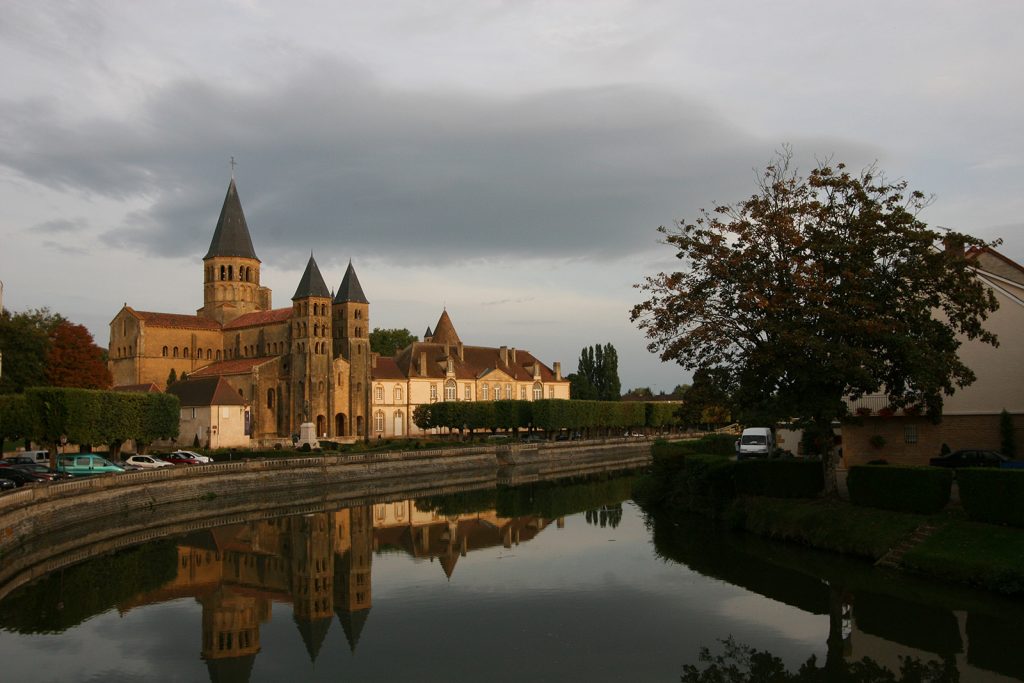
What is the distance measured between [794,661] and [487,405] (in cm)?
6382

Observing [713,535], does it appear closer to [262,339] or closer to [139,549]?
[139,549]

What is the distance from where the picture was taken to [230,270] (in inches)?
3290

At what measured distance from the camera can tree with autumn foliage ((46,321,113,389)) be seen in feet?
195

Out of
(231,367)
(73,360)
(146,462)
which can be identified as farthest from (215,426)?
(146,462)

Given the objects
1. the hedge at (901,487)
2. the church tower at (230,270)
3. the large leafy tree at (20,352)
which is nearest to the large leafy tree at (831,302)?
the hedge at (901,487)

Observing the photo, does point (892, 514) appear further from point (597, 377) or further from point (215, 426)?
point (597, 377)

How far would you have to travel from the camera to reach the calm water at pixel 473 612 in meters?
15.2

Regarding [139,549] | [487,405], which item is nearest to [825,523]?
[139,549]

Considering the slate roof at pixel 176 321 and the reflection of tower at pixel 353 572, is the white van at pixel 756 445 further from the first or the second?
the slate roof at pixel 176 321

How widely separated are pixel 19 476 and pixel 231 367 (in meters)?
42.6

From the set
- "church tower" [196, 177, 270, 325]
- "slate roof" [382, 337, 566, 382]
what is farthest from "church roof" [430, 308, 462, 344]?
"church tower" [196, 177, 270, 325]

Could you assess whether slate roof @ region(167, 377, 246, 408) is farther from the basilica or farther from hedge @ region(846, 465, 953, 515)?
hedge @ region(846, 465, 953, 515)

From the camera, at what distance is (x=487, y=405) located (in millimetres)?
78688

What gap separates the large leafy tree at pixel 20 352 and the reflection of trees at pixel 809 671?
163 feet
